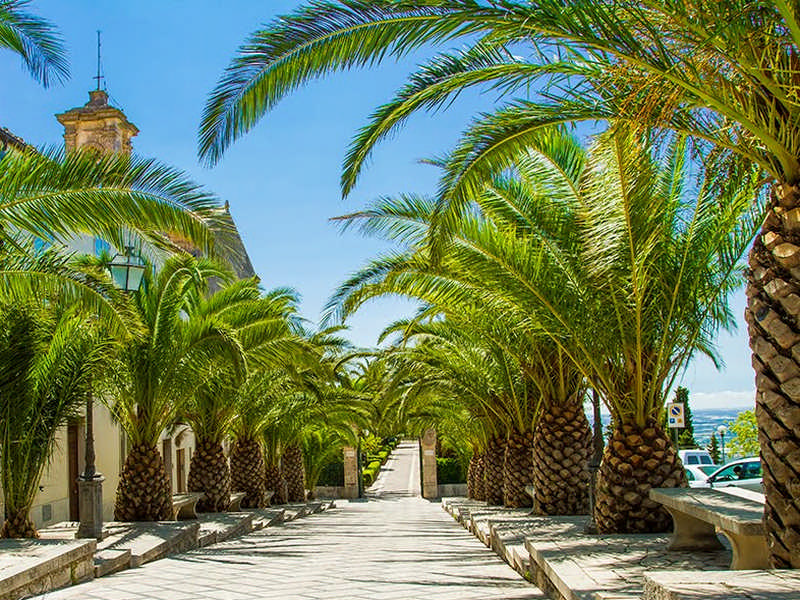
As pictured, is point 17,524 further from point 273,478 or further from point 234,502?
point 273,478

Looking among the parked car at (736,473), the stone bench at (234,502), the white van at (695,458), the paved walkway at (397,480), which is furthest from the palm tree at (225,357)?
the paved walkway at (397,480)

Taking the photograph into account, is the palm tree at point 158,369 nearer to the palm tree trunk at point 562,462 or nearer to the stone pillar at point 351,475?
the palm tree trunk at point 562,462

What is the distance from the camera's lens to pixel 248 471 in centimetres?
2566

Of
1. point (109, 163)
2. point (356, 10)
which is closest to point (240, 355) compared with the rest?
point (109, 163)

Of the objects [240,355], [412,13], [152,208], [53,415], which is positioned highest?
[412,13]

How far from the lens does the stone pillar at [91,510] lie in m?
12.1

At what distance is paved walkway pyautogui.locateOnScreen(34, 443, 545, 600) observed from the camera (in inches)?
316

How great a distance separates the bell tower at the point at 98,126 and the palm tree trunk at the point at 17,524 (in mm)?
16217

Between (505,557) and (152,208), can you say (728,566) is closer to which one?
(505,557)

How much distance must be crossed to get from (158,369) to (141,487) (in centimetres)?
231

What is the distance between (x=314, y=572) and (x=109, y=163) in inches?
192

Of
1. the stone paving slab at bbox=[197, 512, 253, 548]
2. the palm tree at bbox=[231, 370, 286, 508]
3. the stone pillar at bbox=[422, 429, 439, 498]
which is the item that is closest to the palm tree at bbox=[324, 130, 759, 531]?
the stone paving slab at bbox=[197, 512, 253, 548]

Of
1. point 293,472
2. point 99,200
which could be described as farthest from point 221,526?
point 293,472

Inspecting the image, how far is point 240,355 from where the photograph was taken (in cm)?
1420
